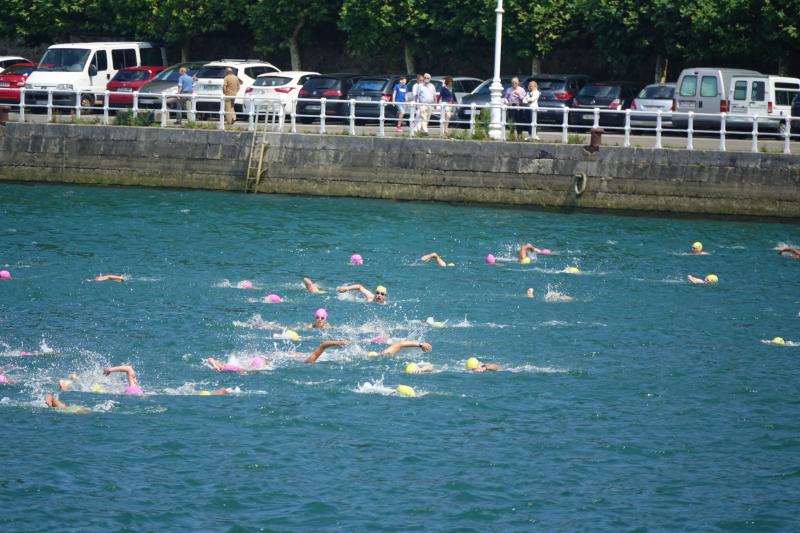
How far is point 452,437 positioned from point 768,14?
26.9 metres

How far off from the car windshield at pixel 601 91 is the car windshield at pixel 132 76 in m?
13.8

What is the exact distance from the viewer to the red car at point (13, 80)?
43156 millimetres

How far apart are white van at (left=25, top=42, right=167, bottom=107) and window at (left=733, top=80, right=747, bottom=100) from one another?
18.6m

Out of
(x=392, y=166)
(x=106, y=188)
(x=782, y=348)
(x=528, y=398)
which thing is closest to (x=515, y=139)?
(x=392, y=166)

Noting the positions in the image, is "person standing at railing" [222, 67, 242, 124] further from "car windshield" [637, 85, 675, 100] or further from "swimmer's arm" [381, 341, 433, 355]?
"swimmer's arm" [381, 341, 433, 355]

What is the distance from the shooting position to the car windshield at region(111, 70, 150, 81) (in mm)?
42750

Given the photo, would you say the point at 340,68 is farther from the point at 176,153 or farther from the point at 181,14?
the point at 176,153

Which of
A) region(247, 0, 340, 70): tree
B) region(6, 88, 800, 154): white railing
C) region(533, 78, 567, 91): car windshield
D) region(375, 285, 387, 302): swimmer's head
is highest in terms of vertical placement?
region(247, 0, 340, 70): tree

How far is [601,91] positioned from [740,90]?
410 centimetres

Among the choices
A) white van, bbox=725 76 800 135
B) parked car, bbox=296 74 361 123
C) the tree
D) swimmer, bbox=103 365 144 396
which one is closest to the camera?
swimmer, bbox=103 365 144 396

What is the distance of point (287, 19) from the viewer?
163ft

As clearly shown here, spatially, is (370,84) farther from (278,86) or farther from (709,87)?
(709,87)

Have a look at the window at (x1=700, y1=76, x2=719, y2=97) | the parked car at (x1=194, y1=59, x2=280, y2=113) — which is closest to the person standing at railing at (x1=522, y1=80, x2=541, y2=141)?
the window at (x1=700, y1=76, x2=719, y2=97)

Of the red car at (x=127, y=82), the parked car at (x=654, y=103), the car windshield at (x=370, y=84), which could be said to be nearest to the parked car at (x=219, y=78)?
the red car at (x=127, y=82)
